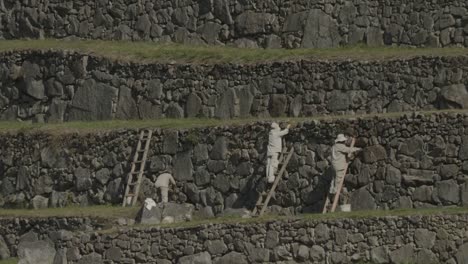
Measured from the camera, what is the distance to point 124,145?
183 ft

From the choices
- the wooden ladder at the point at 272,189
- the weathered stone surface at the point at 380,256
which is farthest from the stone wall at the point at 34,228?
the weathered stone surface at the point at 380,256

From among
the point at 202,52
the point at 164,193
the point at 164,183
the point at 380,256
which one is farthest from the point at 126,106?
the point at 380,256

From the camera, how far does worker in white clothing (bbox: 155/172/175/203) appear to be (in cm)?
5397

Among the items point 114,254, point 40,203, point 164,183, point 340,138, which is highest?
point 340,138

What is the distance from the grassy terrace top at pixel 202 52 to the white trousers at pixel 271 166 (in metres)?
3.68

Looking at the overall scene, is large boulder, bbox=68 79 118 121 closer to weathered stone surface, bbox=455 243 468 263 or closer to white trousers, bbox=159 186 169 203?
white trousers, bbox=159 186 169 203

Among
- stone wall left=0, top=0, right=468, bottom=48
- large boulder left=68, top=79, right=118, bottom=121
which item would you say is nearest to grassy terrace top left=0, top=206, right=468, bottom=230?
large boulder left=68, top=79, right=118, bottom=121

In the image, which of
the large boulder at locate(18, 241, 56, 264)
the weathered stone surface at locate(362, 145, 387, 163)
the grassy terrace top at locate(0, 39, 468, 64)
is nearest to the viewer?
the weathered stone surface at locate(362, 145, 387, 163)

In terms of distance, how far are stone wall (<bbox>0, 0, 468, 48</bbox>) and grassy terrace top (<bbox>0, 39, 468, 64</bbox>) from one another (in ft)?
1.28

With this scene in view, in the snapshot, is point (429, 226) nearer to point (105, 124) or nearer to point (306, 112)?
point (306, 112)

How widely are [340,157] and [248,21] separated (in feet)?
28.5

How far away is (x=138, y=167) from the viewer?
55.4 m

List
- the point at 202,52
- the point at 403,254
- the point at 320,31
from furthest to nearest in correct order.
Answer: the point at 202,52, the point at 320,31, the point at 403,254

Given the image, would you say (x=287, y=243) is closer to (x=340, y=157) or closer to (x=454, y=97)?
(x=340, y=157)
